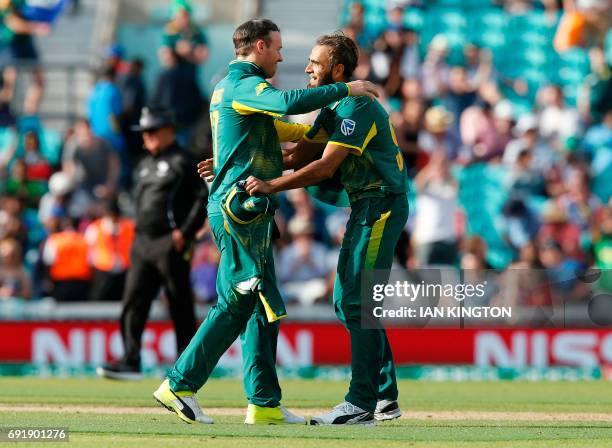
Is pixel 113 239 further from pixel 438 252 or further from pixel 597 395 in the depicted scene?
pixel 597 395

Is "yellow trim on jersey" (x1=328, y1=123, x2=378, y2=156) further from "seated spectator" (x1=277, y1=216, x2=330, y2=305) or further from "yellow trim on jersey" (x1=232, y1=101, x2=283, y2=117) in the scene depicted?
"seated spectator" (x1=277, y1=216, x2=330, y2=305)

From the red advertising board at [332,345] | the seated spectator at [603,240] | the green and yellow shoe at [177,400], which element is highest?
the seated spectator at [603,240]

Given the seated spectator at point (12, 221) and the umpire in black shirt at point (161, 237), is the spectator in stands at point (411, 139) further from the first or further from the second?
the umpire in black shirt at point (161, 237)

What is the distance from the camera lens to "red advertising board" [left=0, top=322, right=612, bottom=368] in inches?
575

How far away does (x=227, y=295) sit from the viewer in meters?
8.56

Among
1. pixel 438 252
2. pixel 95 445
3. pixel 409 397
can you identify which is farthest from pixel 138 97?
pixel 95 445

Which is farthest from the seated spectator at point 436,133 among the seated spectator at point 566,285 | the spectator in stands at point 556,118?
the seated spectator at point 566,285

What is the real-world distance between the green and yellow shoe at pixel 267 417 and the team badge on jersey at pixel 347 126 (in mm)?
1797

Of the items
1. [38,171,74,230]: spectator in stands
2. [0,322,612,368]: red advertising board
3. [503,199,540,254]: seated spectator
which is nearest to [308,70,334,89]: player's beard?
[0,322,612,368]: red advertising board

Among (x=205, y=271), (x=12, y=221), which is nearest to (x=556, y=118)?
(x=205, y=271)

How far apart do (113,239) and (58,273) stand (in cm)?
74

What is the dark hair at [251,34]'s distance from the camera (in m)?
8.70

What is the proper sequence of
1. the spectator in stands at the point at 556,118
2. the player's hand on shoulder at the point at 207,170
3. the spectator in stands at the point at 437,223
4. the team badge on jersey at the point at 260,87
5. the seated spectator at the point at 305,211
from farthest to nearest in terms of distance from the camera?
1. the spectator in stands at the point at 556,118
2. the seated spectator at the point at 305,211
3. the spectator in stands at the point at 437,223
4. the player's hand on shoulder at the point at 207,170
5. the team badge on jersey at the point at 260,87

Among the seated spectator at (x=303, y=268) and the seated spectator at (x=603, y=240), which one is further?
the seated spectator at (x=603, y=240)
